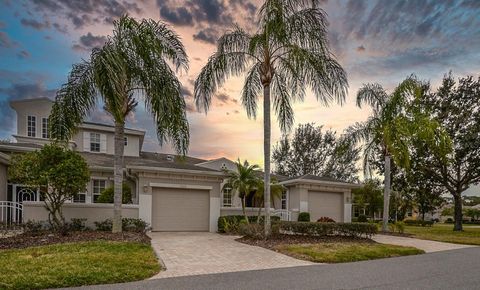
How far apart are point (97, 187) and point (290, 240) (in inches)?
460

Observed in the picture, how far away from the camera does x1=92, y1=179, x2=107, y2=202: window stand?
1886cm

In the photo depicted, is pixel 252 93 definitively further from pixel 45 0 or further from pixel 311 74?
pixel 45 0

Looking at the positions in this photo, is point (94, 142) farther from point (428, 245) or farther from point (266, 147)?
point (428, 245)

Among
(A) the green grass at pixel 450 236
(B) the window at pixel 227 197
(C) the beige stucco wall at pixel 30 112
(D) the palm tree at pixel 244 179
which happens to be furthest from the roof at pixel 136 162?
(A) the green grass at pixel 450 236

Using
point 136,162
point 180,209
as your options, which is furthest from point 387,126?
point 136,162

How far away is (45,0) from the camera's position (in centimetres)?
1171

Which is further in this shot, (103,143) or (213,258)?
(103,143)

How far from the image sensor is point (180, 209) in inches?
679

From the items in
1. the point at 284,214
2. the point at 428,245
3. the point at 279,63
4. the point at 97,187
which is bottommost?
the point at 428,245

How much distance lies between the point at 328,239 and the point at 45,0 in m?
14.0

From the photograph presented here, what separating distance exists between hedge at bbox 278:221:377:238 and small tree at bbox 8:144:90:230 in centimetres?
843

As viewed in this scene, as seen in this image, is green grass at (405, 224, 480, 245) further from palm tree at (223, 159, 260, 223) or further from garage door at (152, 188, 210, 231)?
garage door at (152, 188, 210, 231)

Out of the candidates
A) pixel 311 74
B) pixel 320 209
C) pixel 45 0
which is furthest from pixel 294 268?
pixel 320 209

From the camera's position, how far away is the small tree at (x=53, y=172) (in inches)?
477
